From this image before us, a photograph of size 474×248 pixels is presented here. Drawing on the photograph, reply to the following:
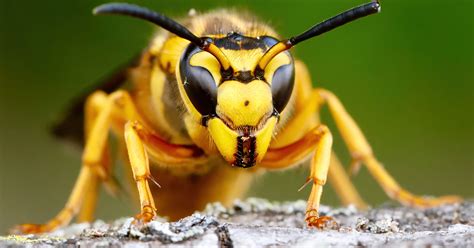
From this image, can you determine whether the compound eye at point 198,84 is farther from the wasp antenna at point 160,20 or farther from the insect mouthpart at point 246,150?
the insect mouthpart at point 246,150

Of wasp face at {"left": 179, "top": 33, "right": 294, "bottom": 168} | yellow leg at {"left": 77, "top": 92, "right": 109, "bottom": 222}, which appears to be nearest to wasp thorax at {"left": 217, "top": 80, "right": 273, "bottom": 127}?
wasp face at {"left": 179, "top": 33, "right": 294, "bottom": 168}

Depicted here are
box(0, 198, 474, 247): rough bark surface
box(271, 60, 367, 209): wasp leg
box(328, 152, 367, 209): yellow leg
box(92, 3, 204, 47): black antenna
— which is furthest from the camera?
box(328, 152, 367, 209): yellow leg

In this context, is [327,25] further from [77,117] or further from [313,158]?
[77,117]

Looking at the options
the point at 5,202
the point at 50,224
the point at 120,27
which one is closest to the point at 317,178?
the point at 50,224

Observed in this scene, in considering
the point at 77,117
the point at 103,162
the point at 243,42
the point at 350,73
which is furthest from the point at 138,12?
the point at 350,73

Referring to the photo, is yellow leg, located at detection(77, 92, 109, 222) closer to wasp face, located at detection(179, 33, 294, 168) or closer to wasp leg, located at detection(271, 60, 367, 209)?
wasp leg, located at detection(271, 60, 367, 209)

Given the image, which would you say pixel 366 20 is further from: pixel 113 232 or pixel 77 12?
pixel 113 232

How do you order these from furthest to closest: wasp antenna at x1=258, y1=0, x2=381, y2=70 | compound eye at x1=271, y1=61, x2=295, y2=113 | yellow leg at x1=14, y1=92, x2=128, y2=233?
yellow leg at x1=14, y1=92, x2=128, y2=233 < compound eye at x1=271, y1=61, x2=295, y2=113 < wasp antenna at x1=258, y1=0, x2=381, y2=70
